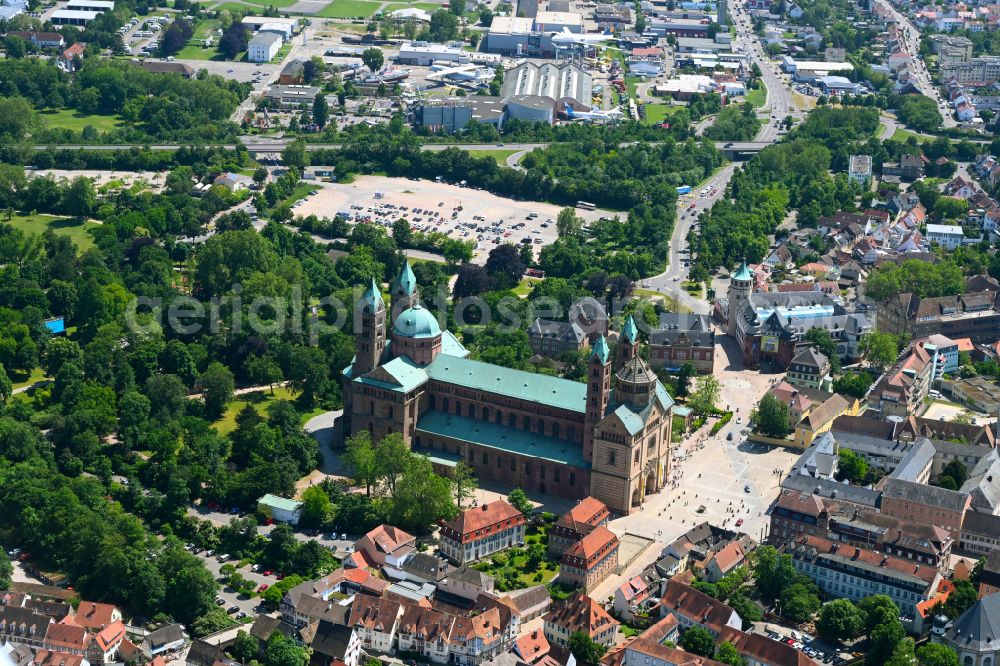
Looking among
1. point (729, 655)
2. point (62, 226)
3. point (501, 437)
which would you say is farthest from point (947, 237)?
point (62, 226)

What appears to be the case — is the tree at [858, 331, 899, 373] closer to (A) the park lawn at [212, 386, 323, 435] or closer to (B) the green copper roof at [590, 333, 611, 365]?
(B) the green copper roof at [590, 333, 611, 365]

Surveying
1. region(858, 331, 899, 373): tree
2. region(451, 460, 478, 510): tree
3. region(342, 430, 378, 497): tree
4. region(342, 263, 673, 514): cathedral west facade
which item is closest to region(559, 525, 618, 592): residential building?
region(342, 263, 673, 514): cathedral west facade

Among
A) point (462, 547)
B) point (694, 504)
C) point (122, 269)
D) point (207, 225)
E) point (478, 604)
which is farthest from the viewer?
point (207, 225)

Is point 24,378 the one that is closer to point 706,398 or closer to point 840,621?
point 706,398

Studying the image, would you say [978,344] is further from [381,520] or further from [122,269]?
[122,269]

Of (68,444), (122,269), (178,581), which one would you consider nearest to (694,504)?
(178,581)

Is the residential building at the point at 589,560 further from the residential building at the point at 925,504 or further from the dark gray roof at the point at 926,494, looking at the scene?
the dark gray roof at the point at 926,494

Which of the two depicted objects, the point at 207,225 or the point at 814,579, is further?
the point at 207,225

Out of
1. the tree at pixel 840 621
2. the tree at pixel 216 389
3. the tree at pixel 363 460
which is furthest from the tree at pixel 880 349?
the tree at pixel 216 389
